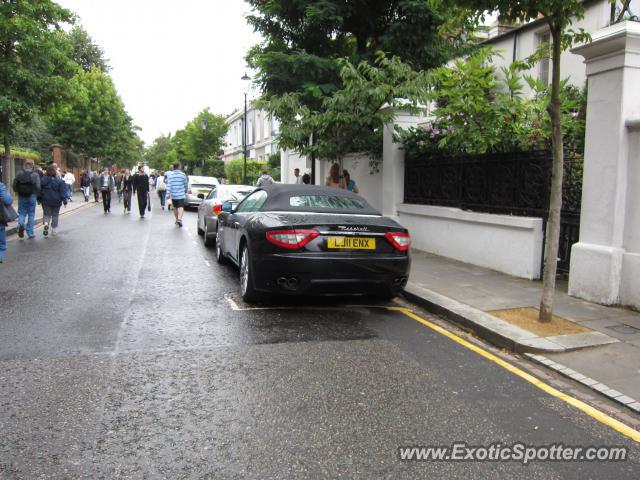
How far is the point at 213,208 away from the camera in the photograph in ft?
38.8

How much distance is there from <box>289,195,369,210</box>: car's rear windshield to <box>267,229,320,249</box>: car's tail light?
0.93m

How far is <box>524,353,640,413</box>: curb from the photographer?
383 cm

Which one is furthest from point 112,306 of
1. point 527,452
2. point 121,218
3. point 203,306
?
point 121,218

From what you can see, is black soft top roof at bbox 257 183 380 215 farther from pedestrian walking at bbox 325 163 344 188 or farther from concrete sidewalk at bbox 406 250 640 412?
pedestrian walking at bbox 325 163 344 188

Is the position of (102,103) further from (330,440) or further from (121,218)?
(330,440)

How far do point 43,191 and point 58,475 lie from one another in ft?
38.5

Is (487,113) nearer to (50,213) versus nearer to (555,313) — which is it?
(555,313)

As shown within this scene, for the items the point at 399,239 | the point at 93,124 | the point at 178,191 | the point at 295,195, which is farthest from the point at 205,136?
the point at 399,239

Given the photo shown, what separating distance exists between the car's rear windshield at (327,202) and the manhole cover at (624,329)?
3.19 metres

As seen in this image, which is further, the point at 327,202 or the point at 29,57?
the point at 29,57

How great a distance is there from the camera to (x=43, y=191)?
12883 millimetres

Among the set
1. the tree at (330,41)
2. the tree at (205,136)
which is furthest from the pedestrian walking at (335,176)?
the tree at (205,136)

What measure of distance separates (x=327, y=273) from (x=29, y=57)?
44.6 feet

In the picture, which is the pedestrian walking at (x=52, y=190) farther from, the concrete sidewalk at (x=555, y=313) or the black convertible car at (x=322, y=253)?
the concrete sidewalk at (x=555, y=313)
